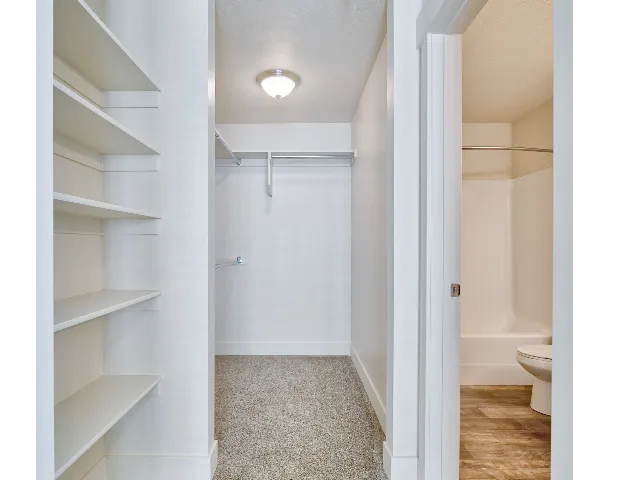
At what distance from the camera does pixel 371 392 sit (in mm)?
2750

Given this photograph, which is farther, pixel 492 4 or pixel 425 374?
pixel 492 4

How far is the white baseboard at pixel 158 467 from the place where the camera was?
1.82 m

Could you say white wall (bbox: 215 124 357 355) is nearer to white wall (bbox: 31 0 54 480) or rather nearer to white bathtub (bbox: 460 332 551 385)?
white bathtub (bbox: 460 332 551 385)

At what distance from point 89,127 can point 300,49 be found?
1520 millimetres

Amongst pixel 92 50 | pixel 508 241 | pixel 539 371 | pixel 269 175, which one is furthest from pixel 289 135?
pixel 539 371

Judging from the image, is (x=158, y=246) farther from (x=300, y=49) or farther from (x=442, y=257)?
(x=300, y=49)

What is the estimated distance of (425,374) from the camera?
1.70 meters

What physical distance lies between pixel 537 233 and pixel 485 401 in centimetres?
142

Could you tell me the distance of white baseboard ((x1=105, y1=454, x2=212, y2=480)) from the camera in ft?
5.98

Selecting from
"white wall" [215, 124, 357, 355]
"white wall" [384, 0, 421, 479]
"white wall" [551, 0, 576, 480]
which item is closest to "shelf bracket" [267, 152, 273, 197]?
"white wall" [215, 124, 357, 355]

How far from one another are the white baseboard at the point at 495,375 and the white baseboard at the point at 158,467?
213cm

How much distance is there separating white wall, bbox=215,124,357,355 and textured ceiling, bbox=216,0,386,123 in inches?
18.1
